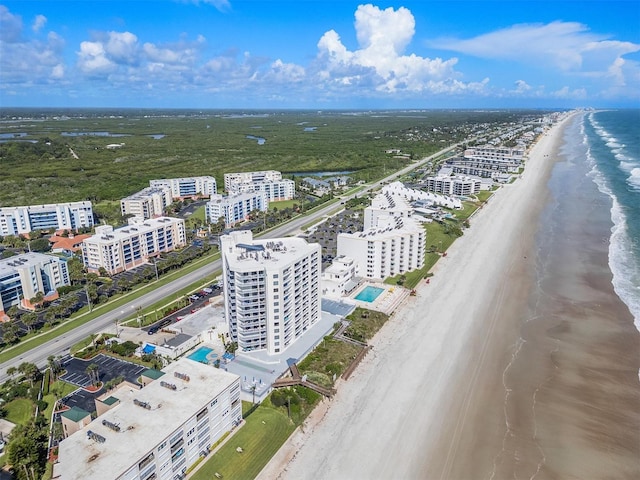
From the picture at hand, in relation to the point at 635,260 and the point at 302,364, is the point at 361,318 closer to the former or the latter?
the point at 302,364

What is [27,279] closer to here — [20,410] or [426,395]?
[20,410]

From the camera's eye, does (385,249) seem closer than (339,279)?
No

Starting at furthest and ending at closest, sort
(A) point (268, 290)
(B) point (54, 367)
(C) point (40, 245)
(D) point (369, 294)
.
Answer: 1. (C) point (40, 245)
2. (D) point (369, 294)
3. (A) point (268, 290)
4. (B) point (54, 367)

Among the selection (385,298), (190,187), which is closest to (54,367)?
(385,298)

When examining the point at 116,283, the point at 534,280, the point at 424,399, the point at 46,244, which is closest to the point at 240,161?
the point at 46,244

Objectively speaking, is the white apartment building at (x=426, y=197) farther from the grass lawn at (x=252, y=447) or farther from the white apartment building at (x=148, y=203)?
the grass lawn at (x=252, y=447)

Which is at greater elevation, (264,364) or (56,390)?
(264,364)

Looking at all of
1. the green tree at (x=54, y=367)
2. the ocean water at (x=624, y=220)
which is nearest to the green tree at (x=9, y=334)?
the green tree at (x=54, y=367)
